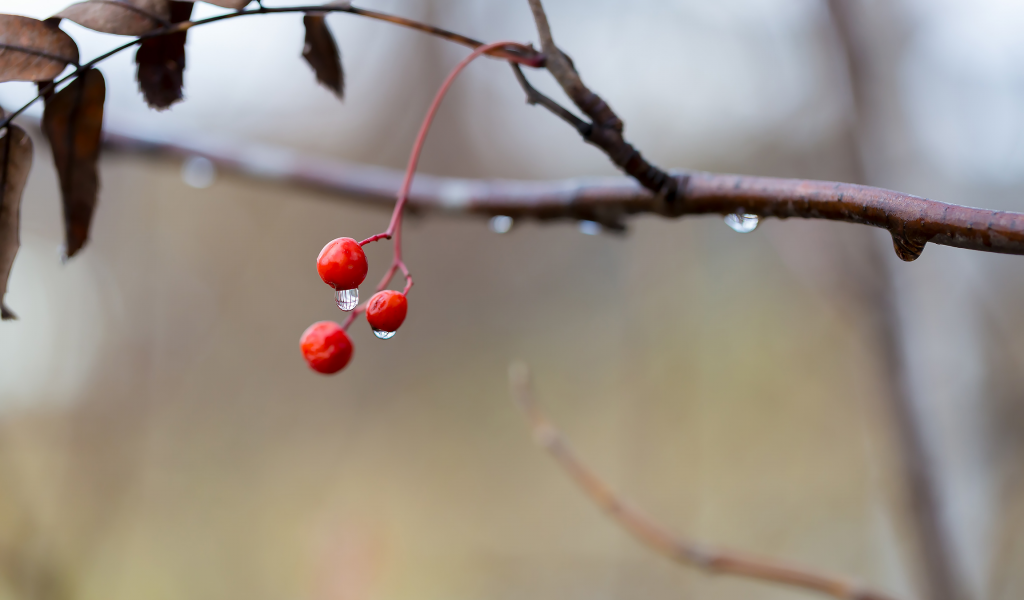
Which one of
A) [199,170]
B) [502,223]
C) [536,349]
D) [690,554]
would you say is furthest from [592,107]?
[536,349]

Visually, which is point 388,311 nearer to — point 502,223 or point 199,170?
point 502,223

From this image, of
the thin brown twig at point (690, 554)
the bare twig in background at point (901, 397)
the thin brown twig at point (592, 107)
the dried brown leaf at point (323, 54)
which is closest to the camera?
the thin brown twig at point (592, 107)

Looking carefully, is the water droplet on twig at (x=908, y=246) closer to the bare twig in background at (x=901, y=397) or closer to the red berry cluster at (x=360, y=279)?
the red berry cluster at (x=360, y=279)

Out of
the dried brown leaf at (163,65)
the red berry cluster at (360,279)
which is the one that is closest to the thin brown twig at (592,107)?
the red berry cluster at (360,279)

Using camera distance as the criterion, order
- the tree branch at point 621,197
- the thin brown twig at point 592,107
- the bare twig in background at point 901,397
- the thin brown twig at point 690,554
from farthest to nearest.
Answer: the bare twig in background at point 901,397, the thin brown twig at point 690,554, the thin brown twig at point 592,107, the tree branch at point 621,197

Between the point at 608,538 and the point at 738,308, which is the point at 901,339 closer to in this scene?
the point at 608,538

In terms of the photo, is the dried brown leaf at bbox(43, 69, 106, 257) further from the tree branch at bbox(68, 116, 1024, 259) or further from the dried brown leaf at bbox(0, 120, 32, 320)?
the tree branch at bbox(68, 116, 1024, 259)
